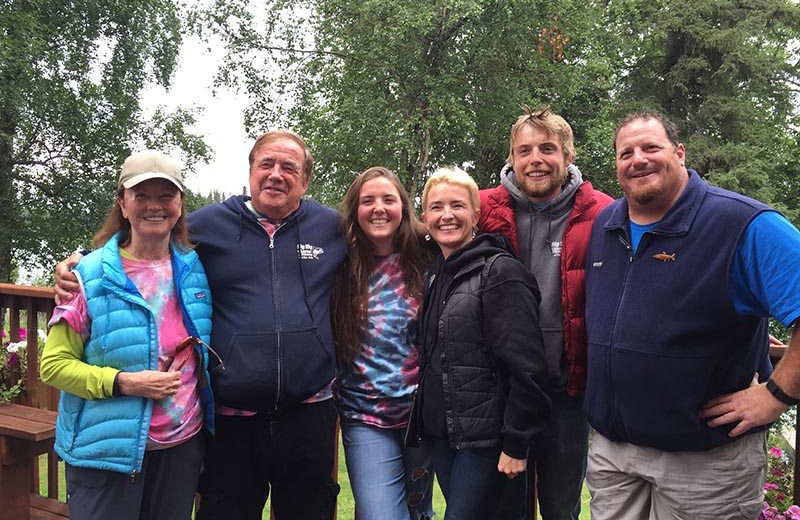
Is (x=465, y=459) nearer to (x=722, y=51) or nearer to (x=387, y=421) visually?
(x=387, y=421)

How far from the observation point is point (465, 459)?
226 cm

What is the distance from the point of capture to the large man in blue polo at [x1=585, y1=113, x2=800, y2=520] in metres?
1.97

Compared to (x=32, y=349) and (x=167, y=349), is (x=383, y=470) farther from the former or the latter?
(x=32, y=349)

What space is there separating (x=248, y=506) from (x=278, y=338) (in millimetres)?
703

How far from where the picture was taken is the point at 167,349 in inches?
85.6

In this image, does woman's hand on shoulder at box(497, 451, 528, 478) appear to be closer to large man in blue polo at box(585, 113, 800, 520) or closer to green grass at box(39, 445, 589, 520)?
large man in blue polo at box(585, 113, 800, 520)

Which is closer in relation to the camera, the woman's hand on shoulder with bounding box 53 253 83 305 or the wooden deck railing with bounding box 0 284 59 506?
the woman's hand on shoulder with bounding box 53 253 83 305

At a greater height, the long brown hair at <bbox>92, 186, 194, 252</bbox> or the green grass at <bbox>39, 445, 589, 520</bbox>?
the long brown hair at <bbox>92, 186, 194, 252</bbox>

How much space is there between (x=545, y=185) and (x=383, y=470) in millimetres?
1369

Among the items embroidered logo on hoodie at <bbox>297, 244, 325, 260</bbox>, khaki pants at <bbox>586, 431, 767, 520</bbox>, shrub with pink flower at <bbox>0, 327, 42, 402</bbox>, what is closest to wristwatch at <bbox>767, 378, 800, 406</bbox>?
khaki pants at <bbox>586, 431, 767, 520</bbox>

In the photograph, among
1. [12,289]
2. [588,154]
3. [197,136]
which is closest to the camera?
[12,289]

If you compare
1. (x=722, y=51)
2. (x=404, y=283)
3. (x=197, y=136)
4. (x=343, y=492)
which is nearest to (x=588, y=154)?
(x=722, y=51)

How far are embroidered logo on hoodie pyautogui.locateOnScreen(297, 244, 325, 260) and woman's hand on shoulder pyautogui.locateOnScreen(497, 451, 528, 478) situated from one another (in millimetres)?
1085

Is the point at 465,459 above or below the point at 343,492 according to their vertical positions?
above
